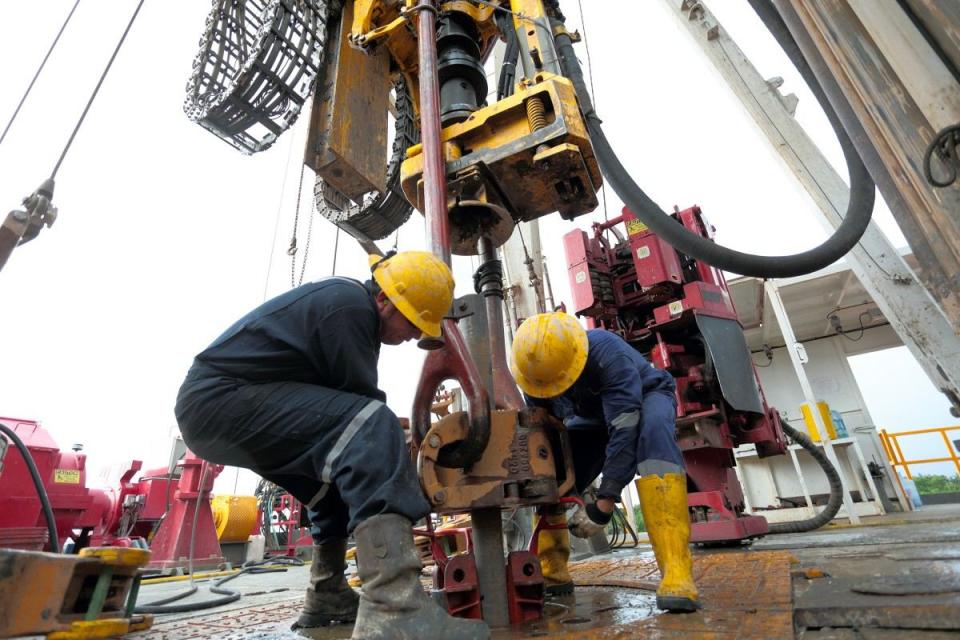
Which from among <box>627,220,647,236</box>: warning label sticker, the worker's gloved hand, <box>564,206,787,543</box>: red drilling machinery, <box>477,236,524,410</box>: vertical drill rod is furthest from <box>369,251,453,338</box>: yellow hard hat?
<box>627,220,647,236</box>: warning label sticker

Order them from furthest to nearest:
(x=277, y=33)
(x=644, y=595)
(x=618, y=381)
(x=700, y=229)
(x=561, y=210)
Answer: (x=700, y=229) < (x=277, y=33) < (x=561, y=210) < (x=618, y=381) < (x=644, y=595)

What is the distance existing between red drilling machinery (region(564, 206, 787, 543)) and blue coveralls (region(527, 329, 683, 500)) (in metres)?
1.65

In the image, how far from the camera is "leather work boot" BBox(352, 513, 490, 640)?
49.9 inches

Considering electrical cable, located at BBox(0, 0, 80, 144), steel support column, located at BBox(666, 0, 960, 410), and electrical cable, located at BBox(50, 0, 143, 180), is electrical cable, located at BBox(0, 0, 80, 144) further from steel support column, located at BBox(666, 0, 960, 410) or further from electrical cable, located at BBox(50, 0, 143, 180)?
steel support column, located at BBox(666, 0, 960, 410)

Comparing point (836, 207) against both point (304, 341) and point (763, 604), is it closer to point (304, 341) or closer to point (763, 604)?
point (763, 604)

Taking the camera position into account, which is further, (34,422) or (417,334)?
(34,422)

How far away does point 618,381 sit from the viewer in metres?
2.04

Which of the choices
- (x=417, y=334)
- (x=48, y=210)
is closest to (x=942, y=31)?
(x=417, y=334)

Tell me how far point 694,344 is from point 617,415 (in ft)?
8.77

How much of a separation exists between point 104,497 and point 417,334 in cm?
595

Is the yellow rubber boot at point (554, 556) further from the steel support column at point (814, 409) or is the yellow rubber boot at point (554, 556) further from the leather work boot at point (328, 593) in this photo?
the steel support column at point (814, 409)

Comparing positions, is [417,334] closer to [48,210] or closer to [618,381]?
[618,381]

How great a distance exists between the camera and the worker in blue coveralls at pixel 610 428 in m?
1.76

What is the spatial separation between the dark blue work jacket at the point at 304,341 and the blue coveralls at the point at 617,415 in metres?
0.93
